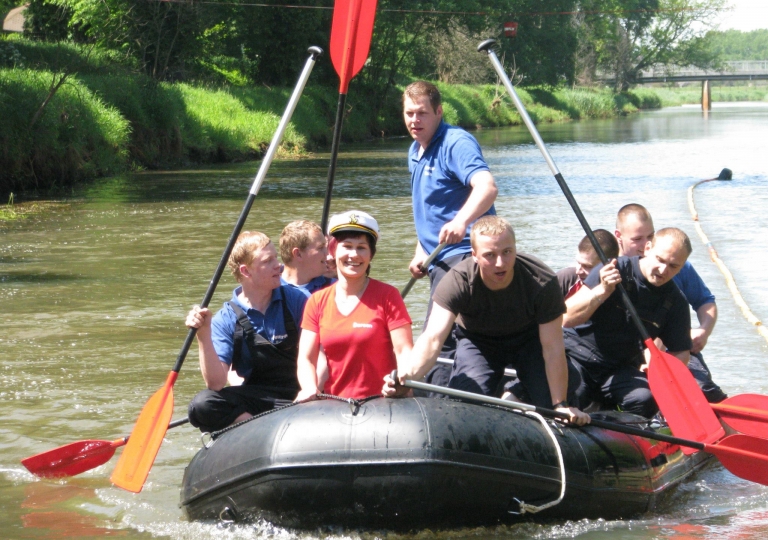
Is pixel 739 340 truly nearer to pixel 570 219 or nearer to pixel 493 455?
pixel 493 455

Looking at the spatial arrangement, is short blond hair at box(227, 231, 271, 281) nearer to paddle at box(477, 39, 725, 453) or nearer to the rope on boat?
the rope on boat

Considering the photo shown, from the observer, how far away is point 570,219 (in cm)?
1388

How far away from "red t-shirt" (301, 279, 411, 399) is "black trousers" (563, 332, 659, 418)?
1.17m

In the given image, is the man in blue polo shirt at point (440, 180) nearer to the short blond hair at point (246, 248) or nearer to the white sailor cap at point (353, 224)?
the white sailor cap at point (353, 224)

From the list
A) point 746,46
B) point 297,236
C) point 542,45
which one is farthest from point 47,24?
point 746,46

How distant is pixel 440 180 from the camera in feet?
16.6

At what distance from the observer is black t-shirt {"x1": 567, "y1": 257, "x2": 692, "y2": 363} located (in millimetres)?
4867

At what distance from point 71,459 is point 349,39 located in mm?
2647

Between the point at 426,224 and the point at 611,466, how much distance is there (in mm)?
1574

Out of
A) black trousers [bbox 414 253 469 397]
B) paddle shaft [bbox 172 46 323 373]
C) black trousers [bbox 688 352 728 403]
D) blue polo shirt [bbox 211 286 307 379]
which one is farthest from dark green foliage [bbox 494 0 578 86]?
blue polo shirt [bbox 211 286 307 379]

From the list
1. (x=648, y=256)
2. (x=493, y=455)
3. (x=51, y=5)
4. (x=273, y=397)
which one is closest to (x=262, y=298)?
(x=273, y=397)

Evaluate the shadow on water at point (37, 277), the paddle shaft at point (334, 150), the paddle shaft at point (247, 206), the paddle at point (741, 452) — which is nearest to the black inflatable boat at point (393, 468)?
the paddle at point (741, 452)

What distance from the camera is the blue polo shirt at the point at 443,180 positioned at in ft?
16.3

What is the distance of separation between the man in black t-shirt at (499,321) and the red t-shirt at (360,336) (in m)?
0.16
